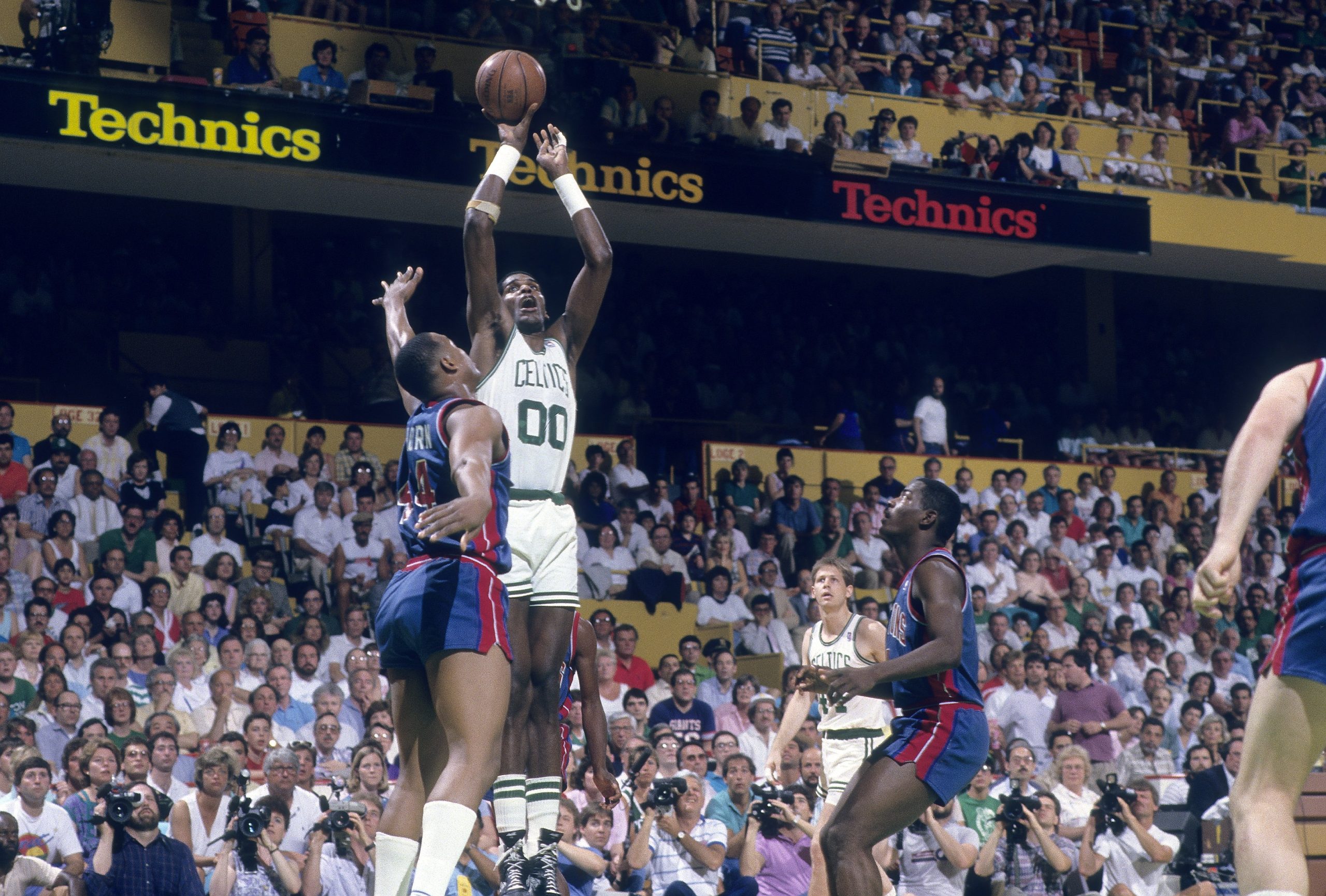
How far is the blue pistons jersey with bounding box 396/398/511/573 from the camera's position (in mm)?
5766

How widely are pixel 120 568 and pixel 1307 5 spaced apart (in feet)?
68.7

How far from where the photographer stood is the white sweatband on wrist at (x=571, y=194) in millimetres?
7355

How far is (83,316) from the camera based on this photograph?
18594 mm

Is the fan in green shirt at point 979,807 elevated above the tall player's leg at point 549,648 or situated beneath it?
situated beneath

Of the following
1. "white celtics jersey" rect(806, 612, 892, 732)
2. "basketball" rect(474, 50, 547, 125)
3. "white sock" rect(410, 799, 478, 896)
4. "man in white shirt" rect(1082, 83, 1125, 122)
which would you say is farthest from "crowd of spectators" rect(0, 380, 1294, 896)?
"man in white shirt" rect(1082, 83, 1125, 122)

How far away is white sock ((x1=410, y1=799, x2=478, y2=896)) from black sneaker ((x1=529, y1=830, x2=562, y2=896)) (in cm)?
85

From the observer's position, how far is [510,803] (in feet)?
21.3

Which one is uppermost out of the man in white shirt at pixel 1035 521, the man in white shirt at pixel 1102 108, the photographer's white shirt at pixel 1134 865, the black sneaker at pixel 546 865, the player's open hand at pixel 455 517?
the man in white shirt at pixel 1102 108

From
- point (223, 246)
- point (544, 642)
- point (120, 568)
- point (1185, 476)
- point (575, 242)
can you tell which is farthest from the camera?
point (575, 242)

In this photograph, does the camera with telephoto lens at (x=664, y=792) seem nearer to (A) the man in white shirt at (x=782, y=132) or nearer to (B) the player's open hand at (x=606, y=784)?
(B) the player's open hand at (x=606, y=784)

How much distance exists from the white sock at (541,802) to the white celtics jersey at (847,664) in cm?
282

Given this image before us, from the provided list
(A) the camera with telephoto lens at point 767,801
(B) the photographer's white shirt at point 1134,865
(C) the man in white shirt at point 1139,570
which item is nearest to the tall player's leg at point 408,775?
(A) the camera with telephoto lens at point 767,801

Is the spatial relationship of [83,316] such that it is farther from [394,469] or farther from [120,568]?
[120,568]

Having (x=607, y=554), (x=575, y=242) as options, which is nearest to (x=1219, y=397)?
(x=575, y=242)
